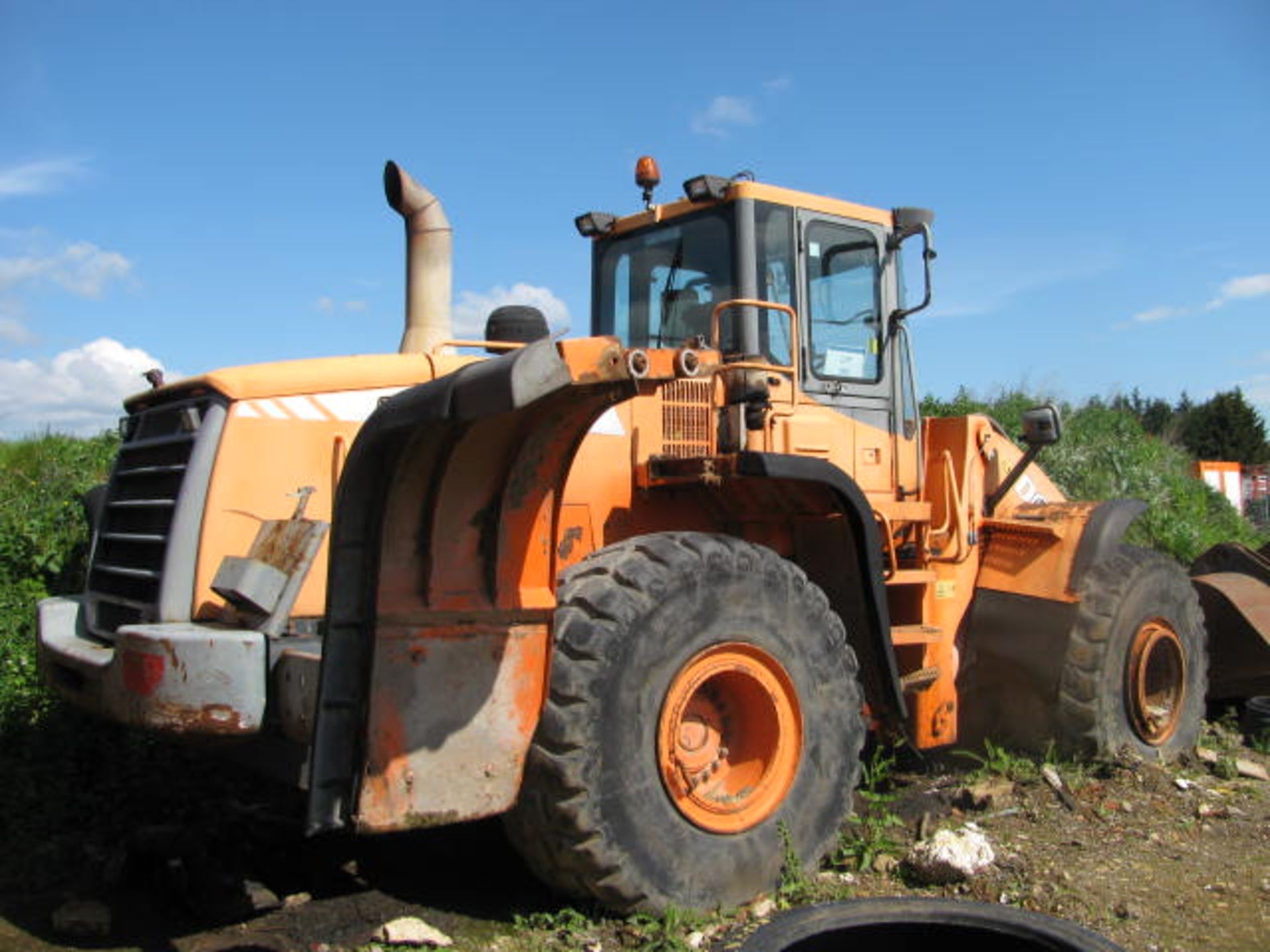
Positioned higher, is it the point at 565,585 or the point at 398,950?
the point at 565,585

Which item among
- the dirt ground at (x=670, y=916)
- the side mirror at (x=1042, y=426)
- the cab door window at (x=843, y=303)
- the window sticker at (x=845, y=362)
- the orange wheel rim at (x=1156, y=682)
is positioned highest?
the cab door window at (x=843, y=303)

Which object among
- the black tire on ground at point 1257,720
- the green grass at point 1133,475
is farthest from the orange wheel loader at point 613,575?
the green grass at point 1133,475

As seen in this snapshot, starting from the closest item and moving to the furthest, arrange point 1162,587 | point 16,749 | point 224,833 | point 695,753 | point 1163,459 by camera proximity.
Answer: point 695,753, point 224,833, point 16,749, point 1162,587, point 1163,459

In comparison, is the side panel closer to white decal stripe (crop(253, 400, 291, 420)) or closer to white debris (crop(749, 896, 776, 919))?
white decal stripe (crop(253, 400, 291, 420))

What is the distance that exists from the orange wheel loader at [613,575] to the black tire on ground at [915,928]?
2.13 ft

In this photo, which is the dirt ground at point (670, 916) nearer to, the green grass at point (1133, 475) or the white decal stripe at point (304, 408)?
the white decal stripe at point (304, 408)

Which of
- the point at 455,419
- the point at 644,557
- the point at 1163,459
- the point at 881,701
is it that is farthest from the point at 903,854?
the point at 1163,459

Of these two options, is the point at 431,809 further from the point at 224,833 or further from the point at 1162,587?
the point at 1162,587

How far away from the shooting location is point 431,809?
146 inches

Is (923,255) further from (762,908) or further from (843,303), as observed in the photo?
(762,908)

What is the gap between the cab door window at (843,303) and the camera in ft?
18.9

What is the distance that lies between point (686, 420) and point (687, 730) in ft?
4.50

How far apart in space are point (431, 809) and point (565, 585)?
0.89 m

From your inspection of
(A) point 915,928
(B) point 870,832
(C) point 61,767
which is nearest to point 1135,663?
(B) point 870,832
